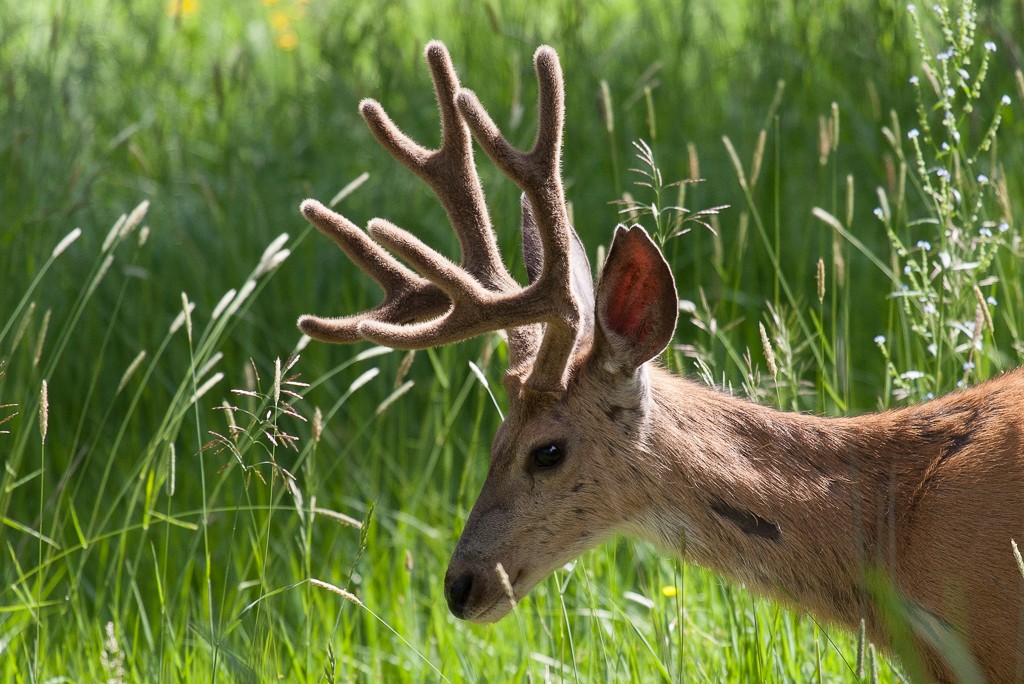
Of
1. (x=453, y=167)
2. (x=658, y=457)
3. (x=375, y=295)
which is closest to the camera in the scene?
(x=658, y=457)

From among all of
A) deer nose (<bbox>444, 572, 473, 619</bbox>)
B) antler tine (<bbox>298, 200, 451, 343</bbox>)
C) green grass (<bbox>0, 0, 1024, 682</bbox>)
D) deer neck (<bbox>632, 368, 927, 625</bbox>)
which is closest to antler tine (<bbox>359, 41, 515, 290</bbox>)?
antler tine (<bbox>298, 200, 451, 343</bbox>)

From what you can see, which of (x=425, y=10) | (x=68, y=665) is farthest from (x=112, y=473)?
(x=425, y=10)

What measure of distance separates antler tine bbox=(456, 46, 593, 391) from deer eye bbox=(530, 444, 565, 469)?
0.15m

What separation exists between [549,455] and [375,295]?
2.25 meters

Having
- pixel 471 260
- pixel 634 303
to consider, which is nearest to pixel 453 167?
pixel 471 260

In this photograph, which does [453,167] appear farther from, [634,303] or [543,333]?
[634,303]

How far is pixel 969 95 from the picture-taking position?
3.59 m

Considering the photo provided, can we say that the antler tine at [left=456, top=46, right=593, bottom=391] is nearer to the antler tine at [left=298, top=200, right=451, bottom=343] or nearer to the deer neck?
the deer neck

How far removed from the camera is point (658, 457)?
3.41 metres

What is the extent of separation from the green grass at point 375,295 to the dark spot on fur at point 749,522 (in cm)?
18

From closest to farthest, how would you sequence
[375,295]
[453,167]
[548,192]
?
1. [548,192]
2. [453,167]
3. [375,295]

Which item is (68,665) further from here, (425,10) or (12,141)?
(425,10)

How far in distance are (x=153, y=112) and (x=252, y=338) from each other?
185 cm

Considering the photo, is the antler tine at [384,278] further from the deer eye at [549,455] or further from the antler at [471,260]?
the deer eye at [549,455]
